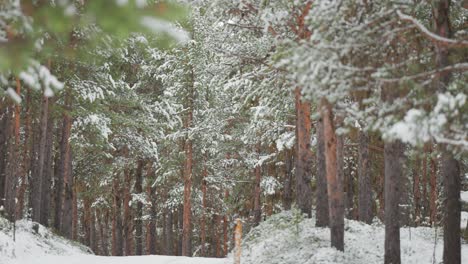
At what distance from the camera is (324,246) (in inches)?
456

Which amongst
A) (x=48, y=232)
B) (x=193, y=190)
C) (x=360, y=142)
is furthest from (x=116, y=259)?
(x=193, y=190)

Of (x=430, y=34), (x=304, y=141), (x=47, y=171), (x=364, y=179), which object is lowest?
(x=364, y=179)

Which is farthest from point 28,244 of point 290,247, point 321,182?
point 321,182

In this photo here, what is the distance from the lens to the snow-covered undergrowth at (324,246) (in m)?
11.0

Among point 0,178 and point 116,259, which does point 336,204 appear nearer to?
point 116,259

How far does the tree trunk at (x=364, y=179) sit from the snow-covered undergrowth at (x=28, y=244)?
35.2 feet

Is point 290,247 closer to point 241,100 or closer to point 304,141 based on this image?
point 304,141

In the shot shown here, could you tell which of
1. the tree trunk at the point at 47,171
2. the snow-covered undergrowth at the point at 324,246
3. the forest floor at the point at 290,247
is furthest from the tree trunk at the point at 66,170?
the snow-covered undergrowth at the point at 324,246

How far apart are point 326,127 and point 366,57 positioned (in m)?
4.32

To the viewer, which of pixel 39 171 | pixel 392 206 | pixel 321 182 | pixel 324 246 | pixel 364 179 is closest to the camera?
pixel 392 206

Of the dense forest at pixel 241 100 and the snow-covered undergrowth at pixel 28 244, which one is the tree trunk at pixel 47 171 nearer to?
the dense forest at pixel 241 100

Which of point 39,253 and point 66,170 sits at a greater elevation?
point 66,170

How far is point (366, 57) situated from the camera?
7.09 meters

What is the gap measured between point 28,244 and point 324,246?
8.79 metres
